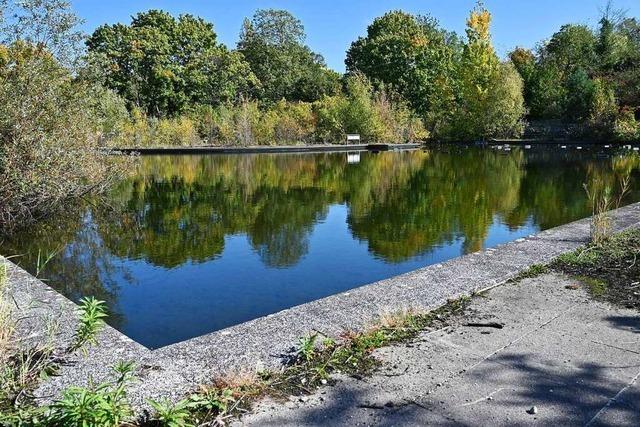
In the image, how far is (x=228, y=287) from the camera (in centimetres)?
521

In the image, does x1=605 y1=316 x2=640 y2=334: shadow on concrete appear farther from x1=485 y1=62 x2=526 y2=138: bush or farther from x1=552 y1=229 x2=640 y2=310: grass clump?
x1=485 y1=62 x2=526 y2=138: bush

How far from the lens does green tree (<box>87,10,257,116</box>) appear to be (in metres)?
34.5

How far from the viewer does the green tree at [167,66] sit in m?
34.5

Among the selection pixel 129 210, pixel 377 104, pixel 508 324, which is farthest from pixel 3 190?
pixel 377 104

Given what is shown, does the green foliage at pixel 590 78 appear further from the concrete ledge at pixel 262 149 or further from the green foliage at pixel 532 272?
the green foliage at pixel 532 272

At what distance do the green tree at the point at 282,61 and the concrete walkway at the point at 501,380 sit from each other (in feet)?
115

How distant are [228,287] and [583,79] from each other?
3324 centimetres

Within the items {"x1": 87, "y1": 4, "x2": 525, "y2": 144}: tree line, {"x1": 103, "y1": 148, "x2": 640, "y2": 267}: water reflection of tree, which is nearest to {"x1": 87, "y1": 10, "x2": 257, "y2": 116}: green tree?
{"x1": 87, "y1": 4, "x2": 525, "y2": 144}: tree line

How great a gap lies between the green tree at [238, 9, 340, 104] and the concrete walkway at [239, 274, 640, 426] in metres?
35.1

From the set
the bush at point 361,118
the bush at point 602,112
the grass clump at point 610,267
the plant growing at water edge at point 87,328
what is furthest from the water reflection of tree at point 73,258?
the bush at point 602,112

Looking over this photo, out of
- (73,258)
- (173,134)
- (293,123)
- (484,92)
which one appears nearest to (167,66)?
(173,134)

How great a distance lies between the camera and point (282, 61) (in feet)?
134

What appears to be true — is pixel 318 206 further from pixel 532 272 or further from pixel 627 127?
pixel 627 127

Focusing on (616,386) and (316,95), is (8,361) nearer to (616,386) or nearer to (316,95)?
(616,386)
